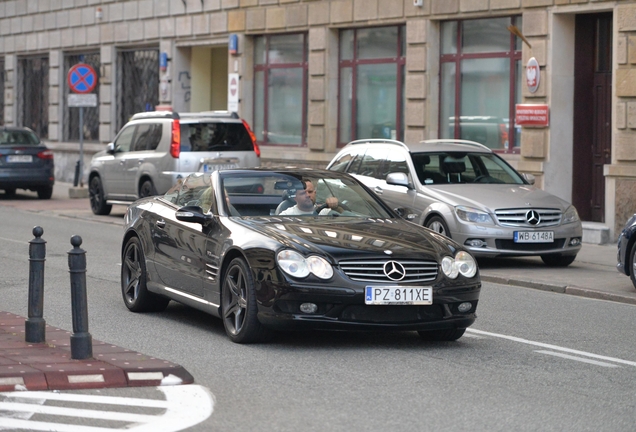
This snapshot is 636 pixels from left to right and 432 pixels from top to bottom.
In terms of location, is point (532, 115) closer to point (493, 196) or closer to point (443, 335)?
point (493, 196)

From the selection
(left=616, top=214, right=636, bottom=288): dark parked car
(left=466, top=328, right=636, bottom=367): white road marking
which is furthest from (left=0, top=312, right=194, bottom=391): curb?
(left=616, top=214, right=636, bottom=288): dark parked car

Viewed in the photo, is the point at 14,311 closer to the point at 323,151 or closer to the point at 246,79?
the point at 323,151

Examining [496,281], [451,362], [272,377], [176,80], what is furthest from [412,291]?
[176,80]

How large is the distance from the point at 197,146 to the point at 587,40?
672cm

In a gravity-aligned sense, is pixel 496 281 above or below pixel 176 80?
below

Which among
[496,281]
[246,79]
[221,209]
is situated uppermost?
[246,79]

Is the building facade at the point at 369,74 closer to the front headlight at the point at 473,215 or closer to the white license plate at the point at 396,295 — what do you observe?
the front headlight at the point at 473,215

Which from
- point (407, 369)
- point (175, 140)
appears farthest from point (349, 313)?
point (175, 140)

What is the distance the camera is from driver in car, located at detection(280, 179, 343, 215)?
10018 millimetres

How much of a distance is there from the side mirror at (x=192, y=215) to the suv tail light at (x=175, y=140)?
39.4 ft

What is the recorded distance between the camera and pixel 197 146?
22.0 m

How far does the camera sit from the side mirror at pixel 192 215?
9.76 metres

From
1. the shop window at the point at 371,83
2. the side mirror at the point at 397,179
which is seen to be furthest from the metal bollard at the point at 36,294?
the shop window at the point at 371,83

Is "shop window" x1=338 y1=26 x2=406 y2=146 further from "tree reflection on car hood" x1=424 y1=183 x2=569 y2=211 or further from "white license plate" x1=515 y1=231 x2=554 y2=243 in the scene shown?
"white license plate" x1=515 y1=231 x2=554 y2=243
